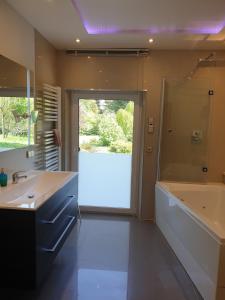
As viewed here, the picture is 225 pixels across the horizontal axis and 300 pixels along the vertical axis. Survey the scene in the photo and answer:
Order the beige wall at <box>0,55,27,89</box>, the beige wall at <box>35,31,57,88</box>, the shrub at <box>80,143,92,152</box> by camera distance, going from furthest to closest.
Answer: the shrub at <box>80,143,92,152</box> → the beige wall at <box>35,31,57,88</box> → the beige wall at <box>0,55,27,89</box>

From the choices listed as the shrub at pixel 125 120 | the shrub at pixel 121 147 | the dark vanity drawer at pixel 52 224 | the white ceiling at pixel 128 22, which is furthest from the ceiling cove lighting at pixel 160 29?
the dark vanity drawer at pixel 52 224

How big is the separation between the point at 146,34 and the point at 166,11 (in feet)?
2.04

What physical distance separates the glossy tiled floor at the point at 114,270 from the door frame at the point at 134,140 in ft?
1.83

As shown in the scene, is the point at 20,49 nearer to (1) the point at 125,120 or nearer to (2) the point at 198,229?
(1) the point at 125,120

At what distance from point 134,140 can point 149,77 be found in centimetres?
97

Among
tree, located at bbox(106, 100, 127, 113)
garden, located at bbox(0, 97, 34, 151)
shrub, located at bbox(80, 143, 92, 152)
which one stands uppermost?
tree, located at bbox(106, 100, 127, 113)

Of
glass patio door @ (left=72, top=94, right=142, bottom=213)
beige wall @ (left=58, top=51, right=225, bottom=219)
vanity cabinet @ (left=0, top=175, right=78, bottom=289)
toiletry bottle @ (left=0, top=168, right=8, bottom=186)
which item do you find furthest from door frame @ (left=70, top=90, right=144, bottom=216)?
vanity cabinet @ (left=0, top=175, right=78, bottom=289)

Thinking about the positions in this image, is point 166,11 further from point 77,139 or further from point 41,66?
point 77,139

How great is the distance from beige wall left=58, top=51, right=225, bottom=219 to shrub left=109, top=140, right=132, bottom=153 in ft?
1.09

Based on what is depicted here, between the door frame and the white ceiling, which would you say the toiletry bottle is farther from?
the door frame

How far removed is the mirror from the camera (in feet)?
7.68

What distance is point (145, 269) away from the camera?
259cm

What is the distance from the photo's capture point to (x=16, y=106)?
8.46ft

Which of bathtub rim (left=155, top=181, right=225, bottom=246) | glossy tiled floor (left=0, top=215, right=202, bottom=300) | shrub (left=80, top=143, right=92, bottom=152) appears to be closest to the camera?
bathtub rim (left=155, top=181, right=225, bottom=246)
